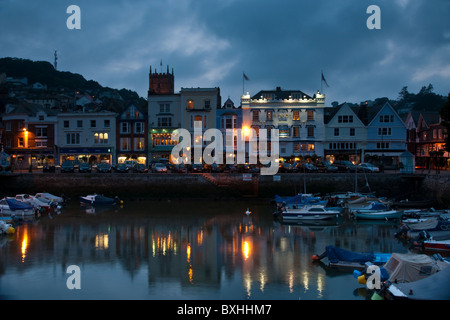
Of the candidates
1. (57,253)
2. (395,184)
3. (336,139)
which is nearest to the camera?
(57,253)

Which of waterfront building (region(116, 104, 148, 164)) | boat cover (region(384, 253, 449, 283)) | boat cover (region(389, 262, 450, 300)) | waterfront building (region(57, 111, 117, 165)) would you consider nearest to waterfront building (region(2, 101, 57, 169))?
waterfront building (region(57, 111, 117, 165))

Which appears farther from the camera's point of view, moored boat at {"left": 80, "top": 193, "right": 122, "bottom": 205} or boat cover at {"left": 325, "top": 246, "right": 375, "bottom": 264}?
moored boat at {"left": 80, "top": 193, "right": 122, "bottom": 205}

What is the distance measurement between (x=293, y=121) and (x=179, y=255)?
44976 millimetres

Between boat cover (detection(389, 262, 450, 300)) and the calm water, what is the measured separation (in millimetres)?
3099

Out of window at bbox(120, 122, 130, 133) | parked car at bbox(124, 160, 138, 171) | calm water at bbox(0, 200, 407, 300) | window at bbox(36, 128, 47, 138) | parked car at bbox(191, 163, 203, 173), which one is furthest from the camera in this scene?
window at bbox(36, 128, 47, 138)

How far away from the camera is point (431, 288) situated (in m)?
17.0

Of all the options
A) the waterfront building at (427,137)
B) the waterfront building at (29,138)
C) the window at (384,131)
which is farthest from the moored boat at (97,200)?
the waterfront building at (427,137)

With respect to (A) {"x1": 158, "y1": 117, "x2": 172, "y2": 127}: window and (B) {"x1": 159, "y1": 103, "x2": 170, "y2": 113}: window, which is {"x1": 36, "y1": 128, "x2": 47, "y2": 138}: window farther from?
(B) {"x1": 159, "y1": 103, "x2": 170, "y2": 113}: window

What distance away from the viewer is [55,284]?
71.2 feet

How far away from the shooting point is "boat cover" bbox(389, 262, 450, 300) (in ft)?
54.2

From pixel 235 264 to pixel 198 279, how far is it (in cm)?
346

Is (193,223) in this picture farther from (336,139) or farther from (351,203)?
(336,139)

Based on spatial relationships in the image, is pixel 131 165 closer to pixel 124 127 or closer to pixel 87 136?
pixel 124 127
